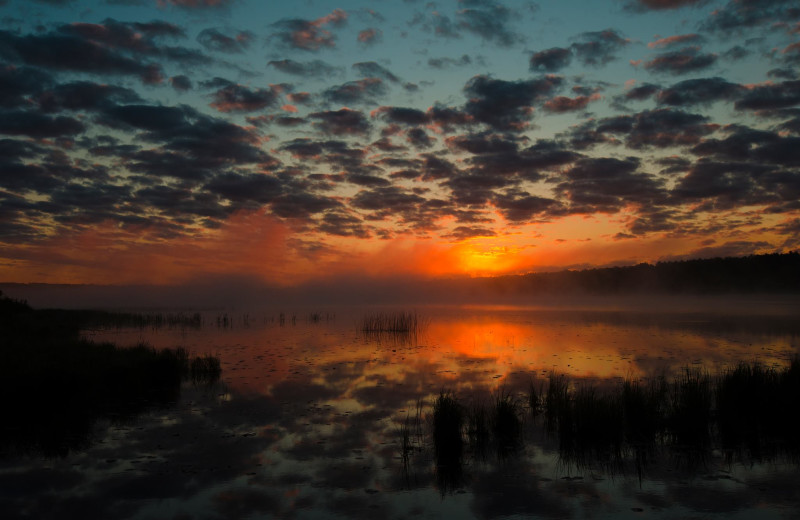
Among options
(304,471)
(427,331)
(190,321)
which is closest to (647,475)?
(304,471)

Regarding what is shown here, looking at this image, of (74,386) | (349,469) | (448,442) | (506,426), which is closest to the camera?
(349,469)

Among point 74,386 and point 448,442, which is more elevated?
point 74,386

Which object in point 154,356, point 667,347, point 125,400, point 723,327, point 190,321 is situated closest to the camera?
point 125,400

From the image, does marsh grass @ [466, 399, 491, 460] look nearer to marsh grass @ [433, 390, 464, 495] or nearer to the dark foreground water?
the dark foreground water

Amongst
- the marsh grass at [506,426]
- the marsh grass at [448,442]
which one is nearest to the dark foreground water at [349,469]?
the marsh grass at [448,442]

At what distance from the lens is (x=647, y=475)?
905 centimetres

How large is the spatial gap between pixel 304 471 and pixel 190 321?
43.7 metres

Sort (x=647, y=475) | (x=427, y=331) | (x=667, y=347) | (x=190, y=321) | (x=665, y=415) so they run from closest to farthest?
1. (x=647, y=475)
2. (x=665, y=415)
3. (x=667, y=347)
4. (x=427, y=331)
5. (x=190, y=321)

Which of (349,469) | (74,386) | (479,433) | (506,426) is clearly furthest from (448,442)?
(74,386)

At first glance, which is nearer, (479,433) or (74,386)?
(479,433)

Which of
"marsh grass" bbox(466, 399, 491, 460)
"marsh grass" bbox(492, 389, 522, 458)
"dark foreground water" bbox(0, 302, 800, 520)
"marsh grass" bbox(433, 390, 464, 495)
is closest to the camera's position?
"dark foreground water" bbox(0, 302, 800, 520)

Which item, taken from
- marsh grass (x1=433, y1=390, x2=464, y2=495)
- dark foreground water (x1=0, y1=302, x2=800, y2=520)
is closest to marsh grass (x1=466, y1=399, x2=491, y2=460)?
dark foreground water (x1=0, y1=302, x2=800, y2=520)

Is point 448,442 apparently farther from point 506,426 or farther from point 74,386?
point 74,386

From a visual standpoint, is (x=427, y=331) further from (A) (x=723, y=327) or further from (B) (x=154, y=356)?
(B) (x=154, y=356)
